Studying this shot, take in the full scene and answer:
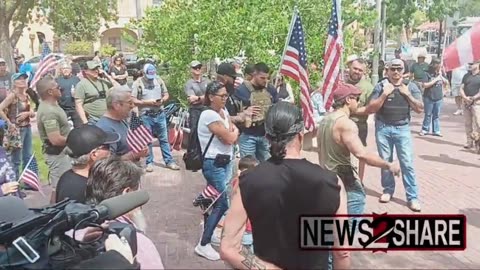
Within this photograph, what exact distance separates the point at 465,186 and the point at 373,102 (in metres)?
2.38

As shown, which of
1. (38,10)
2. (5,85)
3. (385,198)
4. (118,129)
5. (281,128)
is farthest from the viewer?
(38,10)

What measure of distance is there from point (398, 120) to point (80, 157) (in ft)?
14.0

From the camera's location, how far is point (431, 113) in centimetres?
1245

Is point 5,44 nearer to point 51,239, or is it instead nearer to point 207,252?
point 207,252

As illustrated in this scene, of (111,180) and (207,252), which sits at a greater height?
(111,180)

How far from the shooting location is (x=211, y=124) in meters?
5.31

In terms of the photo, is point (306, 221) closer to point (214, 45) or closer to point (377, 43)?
point (214, 45)

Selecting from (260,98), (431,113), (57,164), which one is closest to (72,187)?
(57,164)

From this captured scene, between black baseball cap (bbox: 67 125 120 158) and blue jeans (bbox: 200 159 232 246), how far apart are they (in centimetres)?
181

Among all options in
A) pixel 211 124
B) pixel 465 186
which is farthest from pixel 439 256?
pixel 465 186

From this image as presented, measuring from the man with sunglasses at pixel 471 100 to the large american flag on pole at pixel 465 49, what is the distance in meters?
3.88

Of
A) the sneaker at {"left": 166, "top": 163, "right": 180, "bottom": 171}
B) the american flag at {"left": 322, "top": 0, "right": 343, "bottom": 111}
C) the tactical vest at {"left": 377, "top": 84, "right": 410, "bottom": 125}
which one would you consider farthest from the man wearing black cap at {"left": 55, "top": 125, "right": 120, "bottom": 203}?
the sneaker at {"left": 166, "top": 163, "right": 180, "bottom": 171}

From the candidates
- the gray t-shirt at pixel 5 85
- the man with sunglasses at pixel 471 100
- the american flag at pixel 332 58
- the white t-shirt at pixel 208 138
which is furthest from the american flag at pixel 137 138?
the man with sunglasses at pixel 471 100

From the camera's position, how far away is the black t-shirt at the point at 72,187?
347cm
